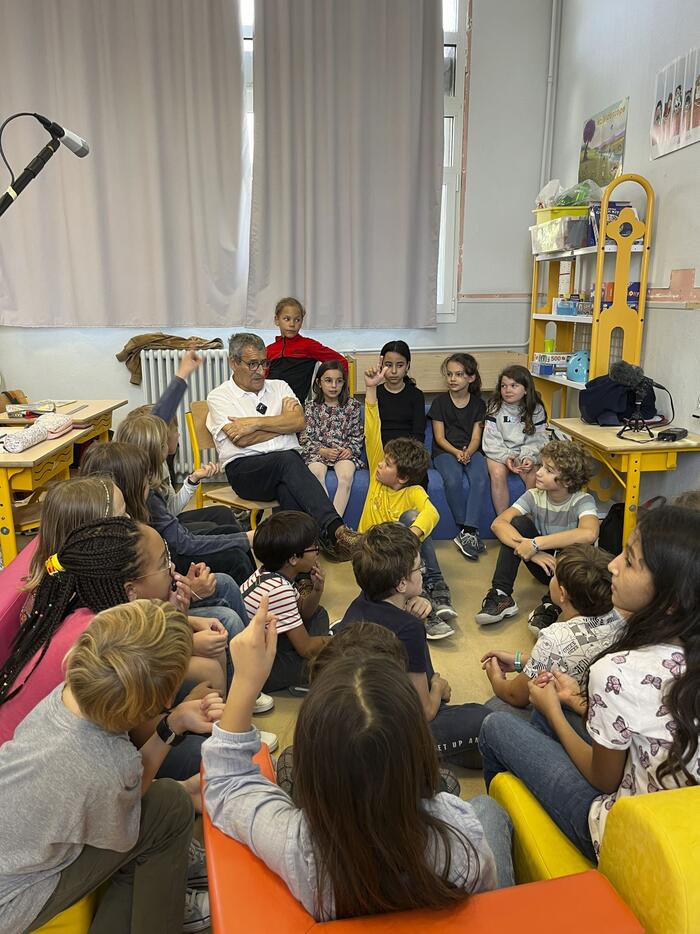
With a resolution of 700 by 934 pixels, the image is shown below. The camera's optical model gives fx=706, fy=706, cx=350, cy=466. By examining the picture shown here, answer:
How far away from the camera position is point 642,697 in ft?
3.54

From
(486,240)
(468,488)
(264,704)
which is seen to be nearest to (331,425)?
(468,488)

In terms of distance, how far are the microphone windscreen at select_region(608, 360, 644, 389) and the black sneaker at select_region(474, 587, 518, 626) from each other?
121 centimetres

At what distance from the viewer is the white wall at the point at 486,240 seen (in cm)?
468

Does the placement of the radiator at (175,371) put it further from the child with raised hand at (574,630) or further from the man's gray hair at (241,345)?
the child with raised hand at (574,630)

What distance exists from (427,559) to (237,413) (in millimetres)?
1200

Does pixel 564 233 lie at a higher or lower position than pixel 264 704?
higher

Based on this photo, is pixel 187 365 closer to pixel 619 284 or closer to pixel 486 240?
pixel 619 284

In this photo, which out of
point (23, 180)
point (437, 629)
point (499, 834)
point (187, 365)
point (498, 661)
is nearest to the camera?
point (499, 834)

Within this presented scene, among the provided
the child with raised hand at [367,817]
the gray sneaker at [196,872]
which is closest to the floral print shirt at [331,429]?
the gray sneaker at [196,872]

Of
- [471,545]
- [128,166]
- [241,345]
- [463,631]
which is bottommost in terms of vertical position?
[463,631]

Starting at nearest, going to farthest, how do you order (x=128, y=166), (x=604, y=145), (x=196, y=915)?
1. (x=196, y=915)
2. (x=604, y=145)
3. (x=128, y=166)

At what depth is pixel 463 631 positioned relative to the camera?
2.82m

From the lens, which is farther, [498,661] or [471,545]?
[471,545]

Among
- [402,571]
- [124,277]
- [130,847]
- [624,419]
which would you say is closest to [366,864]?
[130,847]
